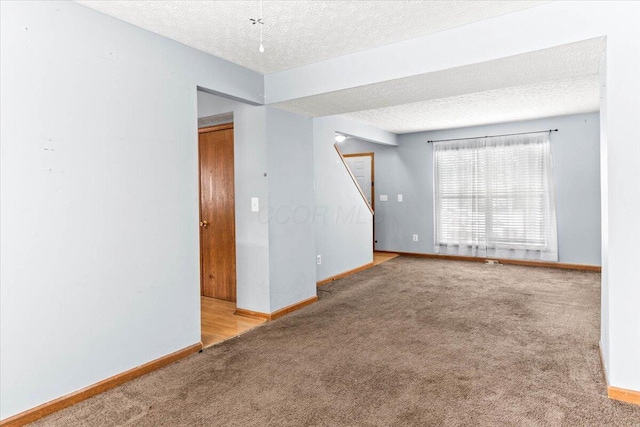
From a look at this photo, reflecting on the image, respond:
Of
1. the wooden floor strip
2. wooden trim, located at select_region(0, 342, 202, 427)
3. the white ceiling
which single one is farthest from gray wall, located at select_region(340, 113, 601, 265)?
wooden trim, located at select_region(0, 342, 202, 427)

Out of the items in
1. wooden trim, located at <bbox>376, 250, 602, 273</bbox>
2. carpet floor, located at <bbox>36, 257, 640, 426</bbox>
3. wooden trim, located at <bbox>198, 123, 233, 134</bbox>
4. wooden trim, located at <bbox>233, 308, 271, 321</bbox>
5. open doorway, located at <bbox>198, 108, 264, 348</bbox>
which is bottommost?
carpet floor, located at <bbox>36, 257, 640, 426</bbox>

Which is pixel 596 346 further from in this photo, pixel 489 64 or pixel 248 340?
pixel 248 340

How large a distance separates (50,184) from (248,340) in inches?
72.4

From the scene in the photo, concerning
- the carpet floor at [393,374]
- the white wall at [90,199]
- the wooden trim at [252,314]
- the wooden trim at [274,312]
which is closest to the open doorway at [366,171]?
the carpet floor at [393,374]

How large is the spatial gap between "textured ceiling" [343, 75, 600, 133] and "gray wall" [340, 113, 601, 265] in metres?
0.29

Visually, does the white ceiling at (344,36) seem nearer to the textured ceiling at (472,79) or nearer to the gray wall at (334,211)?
the textured ceiling at (472,79)

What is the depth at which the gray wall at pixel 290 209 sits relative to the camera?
12.3 feet

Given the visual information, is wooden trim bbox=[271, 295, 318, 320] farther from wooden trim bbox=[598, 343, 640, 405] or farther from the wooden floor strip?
wooden trim bbox=[598, 343, 640, 405]

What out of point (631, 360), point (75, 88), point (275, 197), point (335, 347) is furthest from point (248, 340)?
point (631, 360)

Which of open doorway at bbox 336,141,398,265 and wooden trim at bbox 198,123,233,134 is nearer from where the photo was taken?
wooden trim at bbox 198,123,233,134

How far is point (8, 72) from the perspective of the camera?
6.53 feet

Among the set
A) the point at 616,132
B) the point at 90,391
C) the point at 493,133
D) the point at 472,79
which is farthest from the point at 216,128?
the point at 493,133

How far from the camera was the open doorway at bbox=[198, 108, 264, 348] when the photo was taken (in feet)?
13.8

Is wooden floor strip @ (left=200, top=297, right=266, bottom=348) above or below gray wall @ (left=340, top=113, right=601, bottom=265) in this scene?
below
